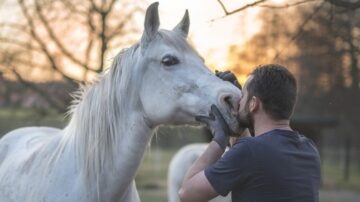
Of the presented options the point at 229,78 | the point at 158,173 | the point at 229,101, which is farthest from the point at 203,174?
the point at 158,173

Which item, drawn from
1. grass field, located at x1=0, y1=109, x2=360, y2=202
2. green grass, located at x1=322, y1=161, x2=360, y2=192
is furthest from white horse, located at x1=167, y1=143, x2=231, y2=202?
green grass, located at x1=322, y1=161, x2=360, y2=192

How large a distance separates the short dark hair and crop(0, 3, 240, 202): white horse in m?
0.61

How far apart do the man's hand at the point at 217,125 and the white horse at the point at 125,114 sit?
0.05 metres

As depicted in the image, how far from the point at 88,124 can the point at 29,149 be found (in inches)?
43.2

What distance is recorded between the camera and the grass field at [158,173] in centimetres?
1445

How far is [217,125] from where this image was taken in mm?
2803

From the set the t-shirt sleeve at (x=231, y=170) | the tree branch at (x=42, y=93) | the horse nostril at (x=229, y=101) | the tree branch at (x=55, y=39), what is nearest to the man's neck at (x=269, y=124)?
the t-shirt sleeve at (x=231, y=170)

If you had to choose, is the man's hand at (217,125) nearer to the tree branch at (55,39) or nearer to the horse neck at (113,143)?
the horse neck at (113,143)

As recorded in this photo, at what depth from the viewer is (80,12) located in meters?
10.7

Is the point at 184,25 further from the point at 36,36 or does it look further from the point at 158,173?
the point at 158,173

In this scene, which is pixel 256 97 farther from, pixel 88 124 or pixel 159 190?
pixel 159 190

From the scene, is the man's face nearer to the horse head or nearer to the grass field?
the horse head

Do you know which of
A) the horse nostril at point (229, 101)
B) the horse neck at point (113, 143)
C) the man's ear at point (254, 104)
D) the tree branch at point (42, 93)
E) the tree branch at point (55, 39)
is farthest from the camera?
the tree branch at point (42, 93)

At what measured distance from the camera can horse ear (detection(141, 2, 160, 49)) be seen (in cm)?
330
